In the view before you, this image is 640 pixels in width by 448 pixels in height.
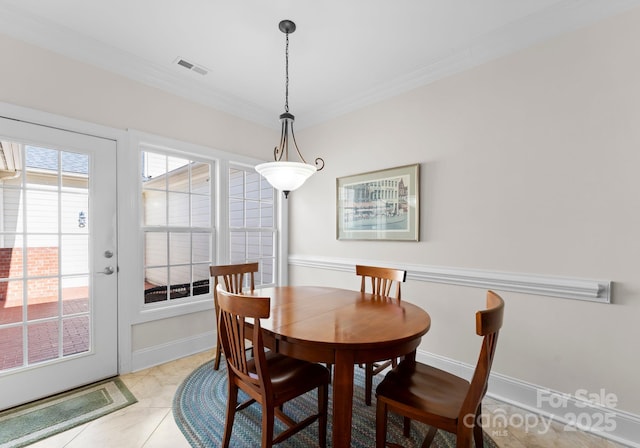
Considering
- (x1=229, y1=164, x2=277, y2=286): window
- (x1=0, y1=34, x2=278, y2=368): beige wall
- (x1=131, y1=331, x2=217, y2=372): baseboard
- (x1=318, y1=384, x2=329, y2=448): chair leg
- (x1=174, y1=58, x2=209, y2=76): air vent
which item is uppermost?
(x1=174, y1=58, x2=209, y2=76): air vent

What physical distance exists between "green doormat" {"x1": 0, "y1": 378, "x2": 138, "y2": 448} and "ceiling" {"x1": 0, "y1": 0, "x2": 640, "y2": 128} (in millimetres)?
2647

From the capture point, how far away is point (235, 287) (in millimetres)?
2678

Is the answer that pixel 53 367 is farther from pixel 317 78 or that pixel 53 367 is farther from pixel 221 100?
pixel 317 78

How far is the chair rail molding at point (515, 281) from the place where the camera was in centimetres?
190

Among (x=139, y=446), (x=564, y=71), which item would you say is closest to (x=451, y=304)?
(x=564, y=71)

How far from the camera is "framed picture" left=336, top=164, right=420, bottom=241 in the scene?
2.78 meters

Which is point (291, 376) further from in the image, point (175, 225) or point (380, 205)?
point (175, 225)

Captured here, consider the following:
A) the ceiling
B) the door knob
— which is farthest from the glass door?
the ceiling

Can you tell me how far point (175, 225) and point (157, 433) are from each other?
180 cm

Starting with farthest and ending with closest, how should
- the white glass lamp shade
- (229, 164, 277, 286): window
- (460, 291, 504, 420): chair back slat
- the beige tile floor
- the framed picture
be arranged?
(229, 164, 277, 286): window, the framed picture, the white glass lamp shade, the beige tile floor, (460, 291, 504, 420): chair back slat

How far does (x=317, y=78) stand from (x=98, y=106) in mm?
1946

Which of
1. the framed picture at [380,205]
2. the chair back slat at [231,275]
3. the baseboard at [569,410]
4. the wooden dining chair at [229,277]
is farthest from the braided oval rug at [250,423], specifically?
the framed picture at [380,205]

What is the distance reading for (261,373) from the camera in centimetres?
141

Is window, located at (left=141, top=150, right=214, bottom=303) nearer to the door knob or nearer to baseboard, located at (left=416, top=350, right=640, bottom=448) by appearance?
the door knob
